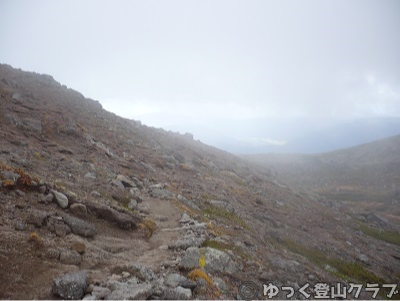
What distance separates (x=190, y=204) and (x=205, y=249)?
1245 centimetres

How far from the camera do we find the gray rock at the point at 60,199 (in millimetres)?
15443

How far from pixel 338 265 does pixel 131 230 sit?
24.2 metres

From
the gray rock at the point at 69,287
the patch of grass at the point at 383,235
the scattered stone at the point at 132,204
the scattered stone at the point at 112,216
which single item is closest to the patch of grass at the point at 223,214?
the scattered stone at the point at 132,204

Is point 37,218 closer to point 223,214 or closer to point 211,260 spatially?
point 211,260

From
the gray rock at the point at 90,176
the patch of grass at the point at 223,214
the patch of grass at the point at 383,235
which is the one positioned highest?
the gray rock at the point at 90,176

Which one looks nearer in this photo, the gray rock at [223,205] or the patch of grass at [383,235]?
the gray rock at [223,205]

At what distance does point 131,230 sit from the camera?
56.2 feet

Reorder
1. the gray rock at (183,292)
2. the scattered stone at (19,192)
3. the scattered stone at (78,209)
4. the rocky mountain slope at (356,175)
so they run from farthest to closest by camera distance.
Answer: the rocky mountain slope at (356,175)
the scattered stone at (78,209)
the scattered stone at (19,192)
the gray rock at (183,292)

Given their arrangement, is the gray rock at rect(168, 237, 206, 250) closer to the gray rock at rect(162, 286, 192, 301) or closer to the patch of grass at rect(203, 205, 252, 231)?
the gray rock at rect(162, 286, 192, 301)

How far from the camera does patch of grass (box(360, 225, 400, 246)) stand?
48816 mm

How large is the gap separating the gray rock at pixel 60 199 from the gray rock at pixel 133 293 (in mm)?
8209

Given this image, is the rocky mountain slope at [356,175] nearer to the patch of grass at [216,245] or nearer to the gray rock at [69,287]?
the patch of grass at [216,245]

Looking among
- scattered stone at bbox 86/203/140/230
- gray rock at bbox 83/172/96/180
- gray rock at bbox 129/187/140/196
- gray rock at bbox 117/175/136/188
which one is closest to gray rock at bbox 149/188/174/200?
gray rock at bbox 129/187/140/196

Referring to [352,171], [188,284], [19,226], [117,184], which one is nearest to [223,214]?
[117,184]
